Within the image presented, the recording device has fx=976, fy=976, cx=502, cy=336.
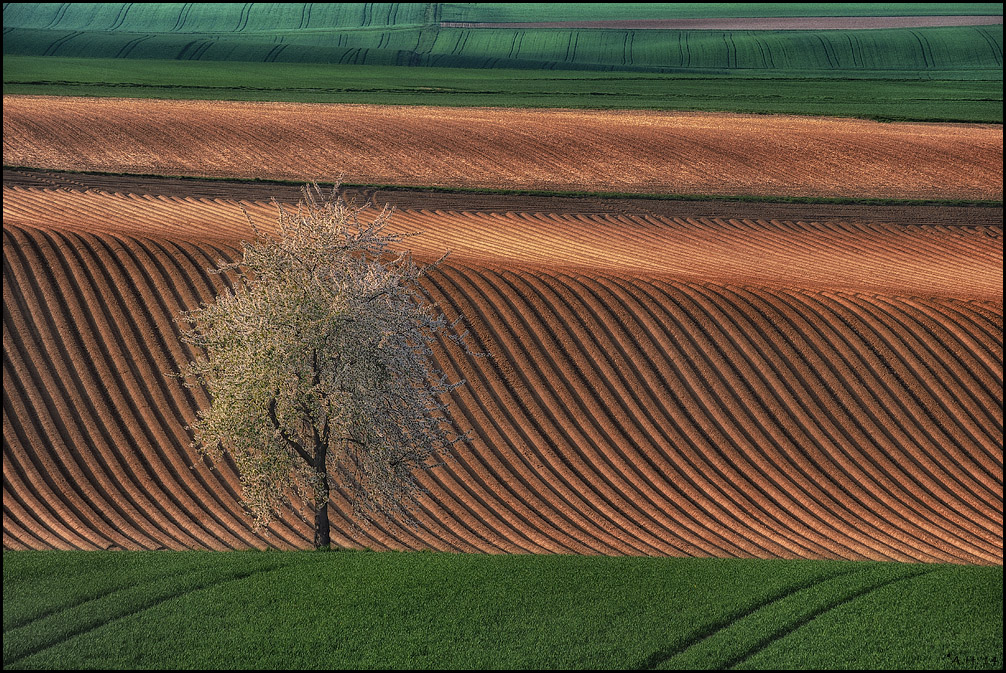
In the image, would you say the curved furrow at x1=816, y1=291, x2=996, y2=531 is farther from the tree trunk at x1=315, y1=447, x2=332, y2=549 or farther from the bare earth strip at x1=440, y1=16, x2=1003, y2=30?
the bare earth strip at x1=440, y1=16, x2=1003, y2=30

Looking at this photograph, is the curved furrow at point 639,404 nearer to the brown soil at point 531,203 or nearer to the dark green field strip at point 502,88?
the brown soil at point 531,203

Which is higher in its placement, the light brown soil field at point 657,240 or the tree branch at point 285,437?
the light brown soil field at point 657,240

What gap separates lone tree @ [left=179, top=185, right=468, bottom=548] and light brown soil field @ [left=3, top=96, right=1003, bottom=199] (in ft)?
73.1

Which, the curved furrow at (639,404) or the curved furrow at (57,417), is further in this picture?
the curved furrow at (639,404)

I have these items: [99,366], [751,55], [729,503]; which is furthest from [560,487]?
[751,55]

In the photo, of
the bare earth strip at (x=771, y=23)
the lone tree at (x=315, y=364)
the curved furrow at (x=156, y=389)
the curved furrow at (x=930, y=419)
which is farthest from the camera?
the bare earth strip at (x=771, y=23)

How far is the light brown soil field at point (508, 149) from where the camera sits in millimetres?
36031

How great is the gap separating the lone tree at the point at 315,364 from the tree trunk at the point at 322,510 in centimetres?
3

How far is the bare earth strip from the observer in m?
89.6

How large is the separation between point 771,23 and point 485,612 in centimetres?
9266

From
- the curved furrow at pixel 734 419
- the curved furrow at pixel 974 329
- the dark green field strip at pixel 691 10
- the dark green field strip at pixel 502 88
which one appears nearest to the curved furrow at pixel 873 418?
the curved furrow at pixel 734 419

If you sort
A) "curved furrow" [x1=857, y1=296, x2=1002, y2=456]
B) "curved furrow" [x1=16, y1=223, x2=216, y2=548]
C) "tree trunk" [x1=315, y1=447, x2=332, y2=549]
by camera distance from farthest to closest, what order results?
"curved furrow" [x1=857, y1=296, x2=1002, y2=456] < "curved furrow" [x1=16, y1=223, x2=216, y2=548] < "tree trunk" [x1=315, y1=447, x2=332, y2=549]

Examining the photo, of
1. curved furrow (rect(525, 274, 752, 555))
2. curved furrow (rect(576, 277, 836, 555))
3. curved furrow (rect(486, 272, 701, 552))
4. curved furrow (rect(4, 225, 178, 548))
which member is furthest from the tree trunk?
curved furrow (rect(576, 277, 836, 555))

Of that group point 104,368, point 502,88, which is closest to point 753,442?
point 104,368
